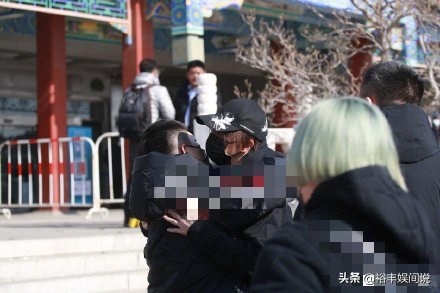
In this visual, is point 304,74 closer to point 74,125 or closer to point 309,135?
point 74,125

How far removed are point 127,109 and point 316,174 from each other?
6.58 m

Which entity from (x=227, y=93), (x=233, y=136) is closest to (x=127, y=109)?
(x=233, y=136)

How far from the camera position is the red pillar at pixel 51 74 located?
13.7m

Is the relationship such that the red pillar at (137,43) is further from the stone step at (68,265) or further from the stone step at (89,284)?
the stone step at (89,284)

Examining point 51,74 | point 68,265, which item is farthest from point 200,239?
point 51,74

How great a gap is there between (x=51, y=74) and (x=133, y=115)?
5.59 metres

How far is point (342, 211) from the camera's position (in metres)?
2.20

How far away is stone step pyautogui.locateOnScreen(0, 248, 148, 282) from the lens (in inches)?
269

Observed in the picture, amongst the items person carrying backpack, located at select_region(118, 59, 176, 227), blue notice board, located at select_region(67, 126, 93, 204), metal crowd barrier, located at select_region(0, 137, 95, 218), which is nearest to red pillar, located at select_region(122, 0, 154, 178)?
blue notice board, located at select_region(67, 126, 93, 204)

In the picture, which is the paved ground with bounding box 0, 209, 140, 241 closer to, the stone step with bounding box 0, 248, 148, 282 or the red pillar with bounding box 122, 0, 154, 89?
the stone step with bounding box 0, 248, 148, 282

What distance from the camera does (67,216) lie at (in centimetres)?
1240

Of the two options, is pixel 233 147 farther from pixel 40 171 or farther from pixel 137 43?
pixel 137 43

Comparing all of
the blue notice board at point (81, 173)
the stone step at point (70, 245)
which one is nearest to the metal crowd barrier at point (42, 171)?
the blue notice board at point (81, 173)

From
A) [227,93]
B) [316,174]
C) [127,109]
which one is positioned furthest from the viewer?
[227,93]
